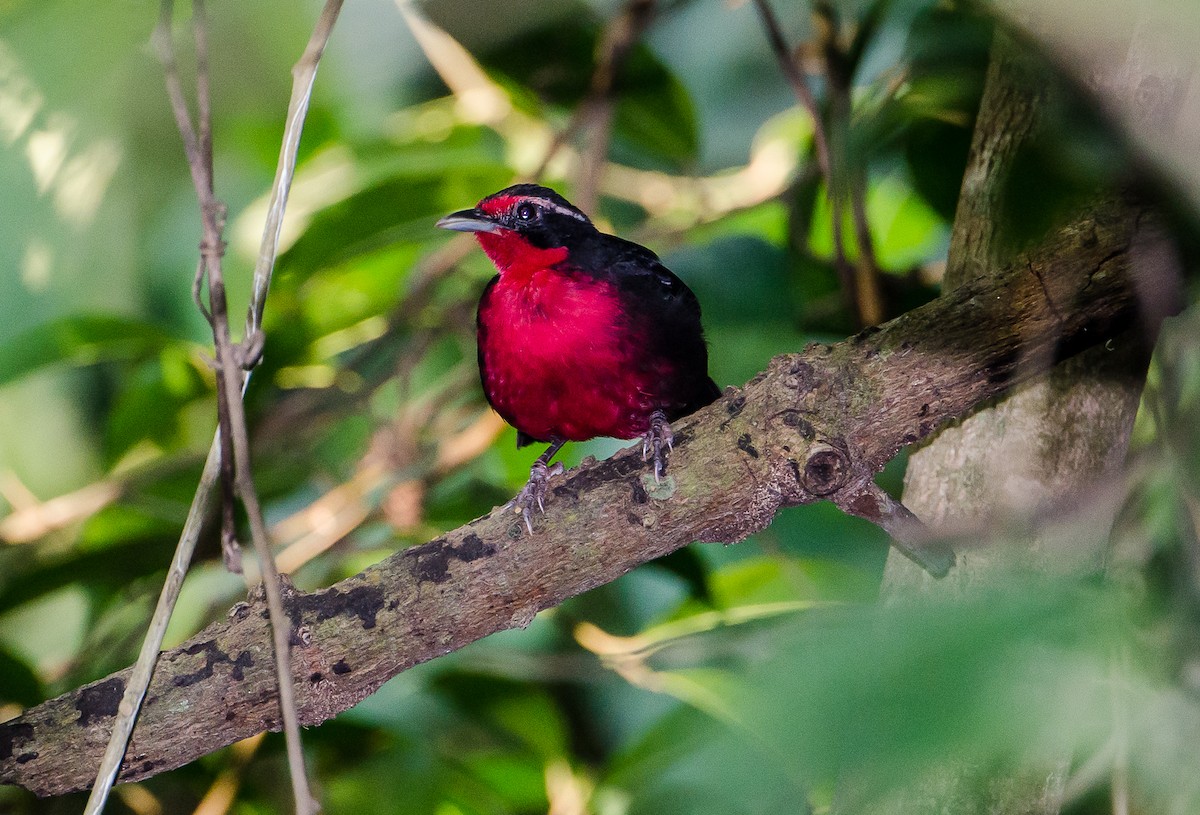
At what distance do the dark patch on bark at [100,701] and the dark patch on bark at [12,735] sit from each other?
0.28ft

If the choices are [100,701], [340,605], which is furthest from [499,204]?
[100,701]

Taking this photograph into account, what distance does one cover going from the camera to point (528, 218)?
113 inches

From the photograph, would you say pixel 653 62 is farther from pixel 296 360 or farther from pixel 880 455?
pixel 880 455

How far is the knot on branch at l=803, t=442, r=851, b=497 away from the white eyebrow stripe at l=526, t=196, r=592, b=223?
1263 mm

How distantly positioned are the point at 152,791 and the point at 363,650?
181cm

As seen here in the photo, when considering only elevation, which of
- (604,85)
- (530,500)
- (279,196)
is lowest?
(530,500)

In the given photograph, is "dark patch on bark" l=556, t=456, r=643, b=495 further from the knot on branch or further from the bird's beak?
the bird's beak

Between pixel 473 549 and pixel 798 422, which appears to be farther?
pixel 473 549

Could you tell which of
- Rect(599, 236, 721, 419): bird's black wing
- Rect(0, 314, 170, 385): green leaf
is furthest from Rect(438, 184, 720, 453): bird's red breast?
Rect(0, 314, 170, 385): green leaf

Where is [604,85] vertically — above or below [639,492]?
above

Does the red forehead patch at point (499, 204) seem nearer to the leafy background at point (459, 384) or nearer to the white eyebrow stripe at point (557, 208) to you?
the white eyebrow stripe at point (557, 208)

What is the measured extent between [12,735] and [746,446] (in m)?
1.35

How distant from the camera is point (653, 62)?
3.31 m

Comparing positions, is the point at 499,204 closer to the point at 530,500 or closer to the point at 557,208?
the point at 557,208
